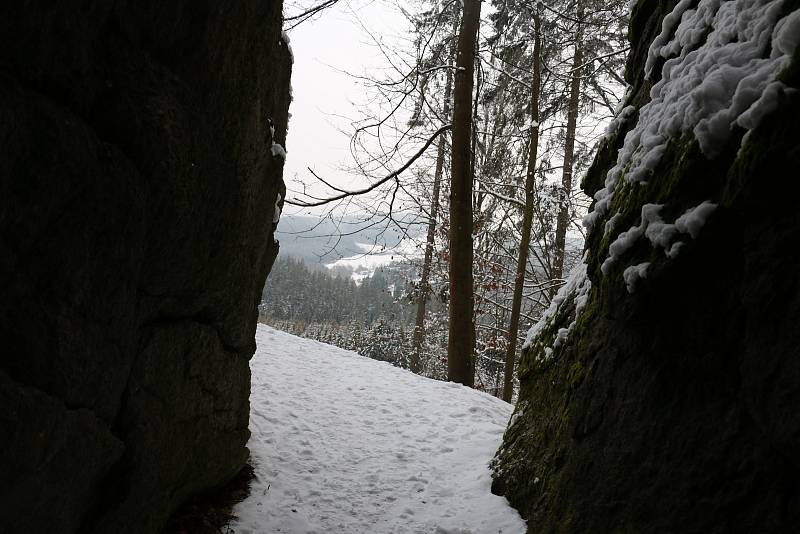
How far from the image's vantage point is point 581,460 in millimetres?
2992

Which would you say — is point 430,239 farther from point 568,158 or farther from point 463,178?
point 463,178

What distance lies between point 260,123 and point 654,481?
11.1 ft

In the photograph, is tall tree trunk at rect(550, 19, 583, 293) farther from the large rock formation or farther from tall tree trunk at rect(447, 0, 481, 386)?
the large rock formation

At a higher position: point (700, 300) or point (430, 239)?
point (430, 239)

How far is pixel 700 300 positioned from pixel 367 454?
4207mm

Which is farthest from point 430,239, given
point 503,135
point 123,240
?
point 123,240

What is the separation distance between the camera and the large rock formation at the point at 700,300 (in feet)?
5.74

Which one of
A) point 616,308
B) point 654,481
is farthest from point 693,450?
point 616,308

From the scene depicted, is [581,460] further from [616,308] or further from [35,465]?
[35,465]

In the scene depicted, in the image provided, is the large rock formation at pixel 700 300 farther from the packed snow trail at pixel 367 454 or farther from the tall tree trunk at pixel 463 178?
the tall tree trunk at pixel 463 178

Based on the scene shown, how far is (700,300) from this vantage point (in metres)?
2.22

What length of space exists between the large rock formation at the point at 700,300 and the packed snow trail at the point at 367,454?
1415mm

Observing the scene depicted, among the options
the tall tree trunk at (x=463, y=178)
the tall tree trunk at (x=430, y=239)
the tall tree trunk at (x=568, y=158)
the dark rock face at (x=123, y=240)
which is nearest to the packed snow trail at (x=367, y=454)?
the dark rock face at (x=123, y=240)

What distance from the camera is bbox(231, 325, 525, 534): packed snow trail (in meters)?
3.92
